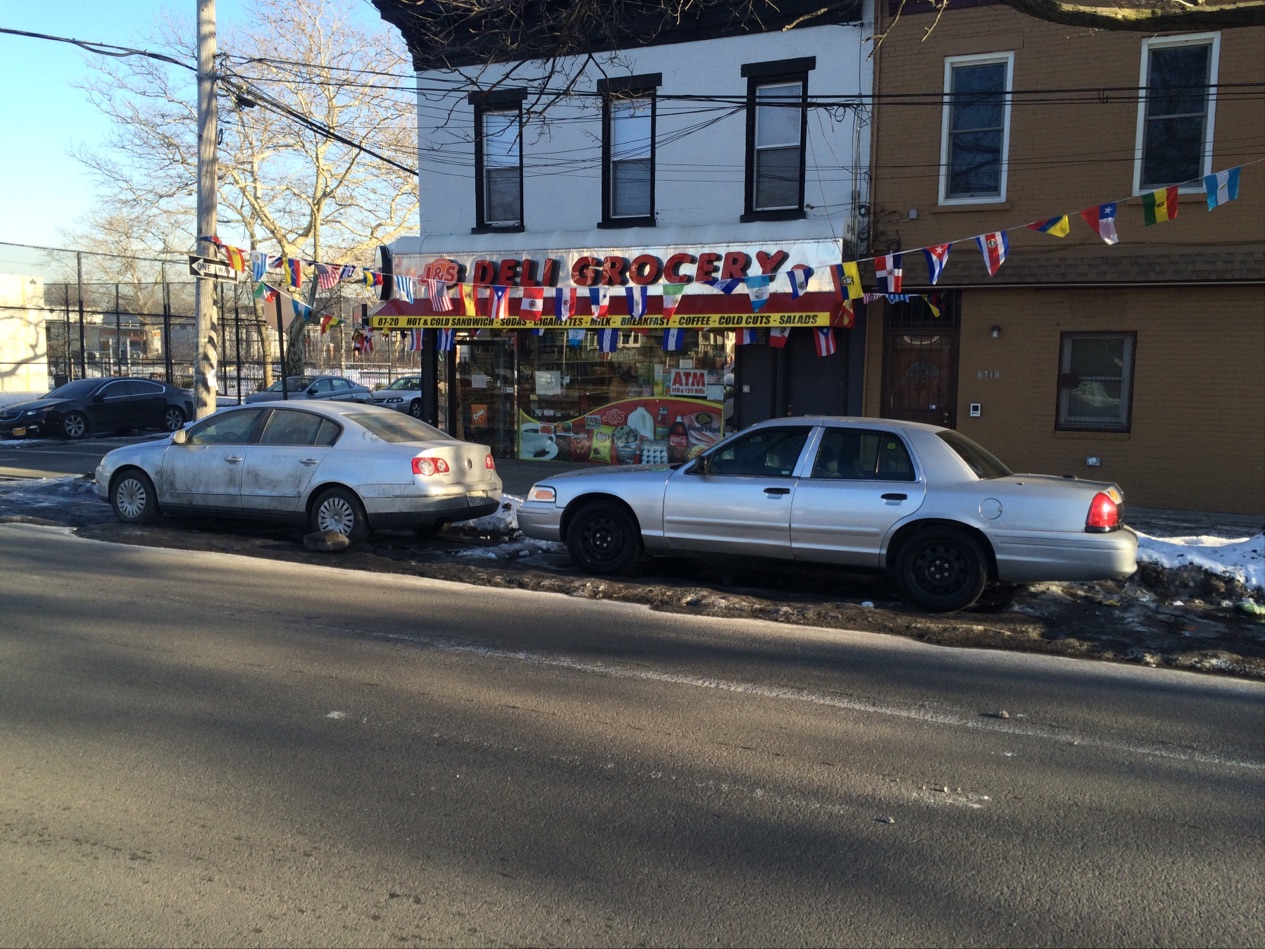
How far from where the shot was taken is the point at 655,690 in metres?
5.93

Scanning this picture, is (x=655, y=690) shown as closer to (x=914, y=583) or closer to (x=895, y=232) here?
(x=914, y=583)

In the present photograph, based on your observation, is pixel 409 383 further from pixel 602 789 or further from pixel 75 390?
pixel 602 789

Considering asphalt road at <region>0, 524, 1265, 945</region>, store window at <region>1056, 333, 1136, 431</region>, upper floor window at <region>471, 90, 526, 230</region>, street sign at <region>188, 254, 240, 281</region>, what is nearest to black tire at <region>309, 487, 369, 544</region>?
asphalt road at <region>0, 524, 1265, 945</region>

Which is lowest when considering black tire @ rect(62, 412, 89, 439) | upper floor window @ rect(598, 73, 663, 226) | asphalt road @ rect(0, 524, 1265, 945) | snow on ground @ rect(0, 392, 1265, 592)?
asphalt road @ rect(0, 524, 1265, 945)

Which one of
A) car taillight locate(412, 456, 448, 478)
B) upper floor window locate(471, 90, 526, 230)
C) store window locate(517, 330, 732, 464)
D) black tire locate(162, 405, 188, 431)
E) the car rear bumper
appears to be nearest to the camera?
the car rear bumper

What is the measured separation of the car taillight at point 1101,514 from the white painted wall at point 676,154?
7003mm

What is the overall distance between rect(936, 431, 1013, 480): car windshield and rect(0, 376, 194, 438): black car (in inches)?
717

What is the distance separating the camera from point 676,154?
598 inches

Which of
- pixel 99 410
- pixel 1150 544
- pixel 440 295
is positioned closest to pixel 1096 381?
pixel 1150 544

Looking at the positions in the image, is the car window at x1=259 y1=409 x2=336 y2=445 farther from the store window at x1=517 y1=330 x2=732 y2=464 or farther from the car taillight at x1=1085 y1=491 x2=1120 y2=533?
the car taillight at x1=1085 y1=491 x2=1120 y2=533

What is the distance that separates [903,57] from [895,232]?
2369 millimetres

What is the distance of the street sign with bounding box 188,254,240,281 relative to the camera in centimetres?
1341

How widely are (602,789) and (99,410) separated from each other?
A: 21999 millimetres

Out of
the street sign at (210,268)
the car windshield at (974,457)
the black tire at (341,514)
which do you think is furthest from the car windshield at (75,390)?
the car windshield at (974,457)
